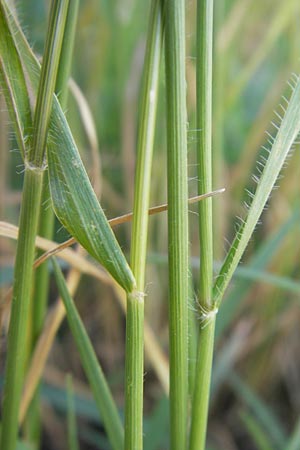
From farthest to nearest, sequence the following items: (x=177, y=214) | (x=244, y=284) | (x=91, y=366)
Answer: (x=244, y=284) → (x=91, y=366) → (x=177, y=214)

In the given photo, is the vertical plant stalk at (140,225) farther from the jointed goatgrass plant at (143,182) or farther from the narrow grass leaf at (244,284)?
the narrow grass leaf at (244,284)

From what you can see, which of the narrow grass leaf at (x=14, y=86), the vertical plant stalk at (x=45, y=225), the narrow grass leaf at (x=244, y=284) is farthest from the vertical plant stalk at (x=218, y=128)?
the narrow grass leaf at (x=14, y=86)

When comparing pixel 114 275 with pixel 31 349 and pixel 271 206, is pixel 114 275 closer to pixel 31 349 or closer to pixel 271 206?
pixel 31 349

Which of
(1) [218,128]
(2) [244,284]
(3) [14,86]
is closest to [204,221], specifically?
(3) [14,86]

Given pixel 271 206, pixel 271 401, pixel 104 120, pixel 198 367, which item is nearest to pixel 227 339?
pixel 271 401

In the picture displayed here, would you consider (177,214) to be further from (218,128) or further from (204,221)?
(218,128)

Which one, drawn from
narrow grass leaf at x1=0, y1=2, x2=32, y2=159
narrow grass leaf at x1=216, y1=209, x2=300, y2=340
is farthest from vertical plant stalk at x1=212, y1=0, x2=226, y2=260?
narrow grass leaf at x1=0, y1=2, x2=32, y2=159
